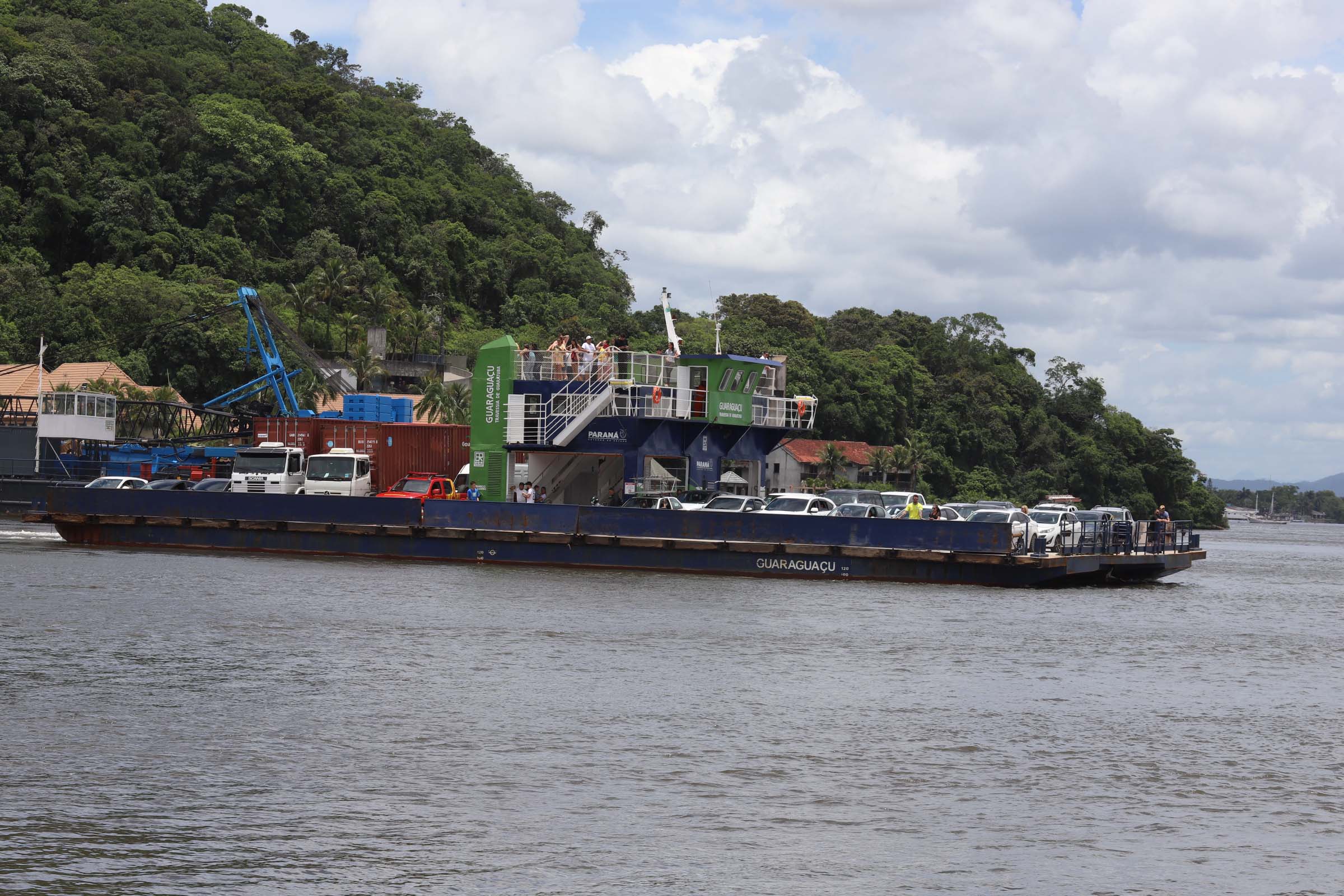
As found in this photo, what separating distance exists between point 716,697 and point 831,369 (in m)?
91.2

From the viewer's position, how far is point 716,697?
20875 millimetres

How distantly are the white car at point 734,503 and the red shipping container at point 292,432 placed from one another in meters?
14.0

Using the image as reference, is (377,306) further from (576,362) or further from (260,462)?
(576,362)

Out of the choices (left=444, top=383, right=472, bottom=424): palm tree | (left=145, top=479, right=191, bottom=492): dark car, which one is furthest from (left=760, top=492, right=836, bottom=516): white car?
(left=444, top=383, right=472, bottom=424): palm tree

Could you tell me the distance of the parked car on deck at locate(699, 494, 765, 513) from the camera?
3834 centimetres

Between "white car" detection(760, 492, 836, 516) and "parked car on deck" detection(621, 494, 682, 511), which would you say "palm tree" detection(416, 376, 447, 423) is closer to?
"parked car on deck" detection(621, 494, 682, 511)

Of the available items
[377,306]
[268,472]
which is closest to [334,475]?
[268,472]

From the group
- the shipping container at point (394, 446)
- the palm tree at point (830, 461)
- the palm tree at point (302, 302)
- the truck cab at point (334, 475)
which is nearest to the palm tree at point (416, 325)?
the palm tree at point (302, 302)

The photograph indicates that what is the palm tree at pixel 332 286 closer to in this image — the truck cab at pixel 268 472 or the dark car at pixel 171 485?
the dark car at pixel 171 485

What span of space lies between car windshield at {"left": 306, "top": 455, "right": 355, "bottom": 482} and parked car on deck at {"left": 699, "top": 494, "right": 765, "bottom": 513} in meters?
10.8

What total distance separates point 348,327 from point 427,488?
5619 cm

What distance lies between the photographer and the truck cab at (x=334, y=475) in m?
42.7

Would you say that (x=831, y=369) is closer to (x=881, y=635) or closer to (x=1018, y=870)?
(x=881, y=635)

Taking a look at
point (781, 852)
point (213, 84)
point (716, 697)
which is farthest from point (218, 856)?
point (213, 84)
